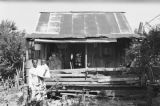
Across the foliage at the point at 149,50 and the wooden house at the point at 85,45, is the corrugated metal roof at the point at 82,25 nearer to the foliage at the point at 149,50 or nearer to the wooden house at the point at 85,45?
the wooden house at the point at 85,45

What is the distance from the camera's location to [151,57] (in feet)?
33.2

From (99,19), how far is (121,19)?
51.8 inches

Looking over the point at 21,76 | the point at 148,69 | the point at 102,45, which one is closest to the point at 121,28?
the point at 102,45

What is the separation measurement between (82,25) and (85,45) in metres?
1.50

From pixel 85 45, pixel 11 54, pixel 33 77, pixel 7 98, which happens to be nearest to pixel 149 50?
pixel 85 45

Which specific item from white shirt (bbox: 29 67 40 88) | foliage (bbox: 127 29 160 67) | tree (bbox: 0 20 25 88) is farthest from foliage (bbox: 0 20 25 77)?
Answer: foliage (bbox: 127 29 160 67)

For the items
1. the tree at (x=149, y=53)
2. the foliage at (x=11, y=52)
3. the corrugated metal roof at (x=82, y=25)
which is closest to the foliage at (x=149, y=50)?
the tree at (x=149, y=53)

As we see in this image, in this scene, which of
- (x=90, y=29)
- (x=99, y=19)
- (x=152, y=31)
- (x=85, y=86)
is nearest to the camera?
(x=152, y=31)

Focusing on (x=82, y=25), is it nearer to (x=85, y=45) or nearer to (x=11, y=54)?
(x=85, y=45)

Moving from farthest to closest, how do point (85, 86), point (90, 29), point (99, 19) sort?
point (99, 19), point (90, 29), point (85, 86)

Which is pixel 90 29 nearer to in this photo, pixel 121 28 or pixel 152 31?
pixel 121 28

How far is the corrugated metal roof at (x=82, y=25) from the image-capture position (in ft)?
42.0

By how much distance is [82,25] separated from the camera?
14.0 m

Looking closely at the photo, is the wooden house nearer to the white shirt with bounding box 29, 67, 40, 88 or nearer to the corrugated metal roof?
the corrugated metal roof
